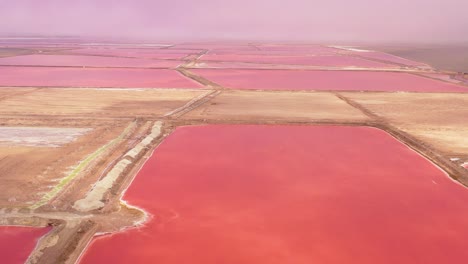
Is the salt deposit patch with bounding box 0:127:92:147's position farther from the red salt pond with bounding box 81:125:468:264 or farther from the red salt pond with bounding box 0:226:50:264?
the red salt pond with bounding box 0:226:50:264

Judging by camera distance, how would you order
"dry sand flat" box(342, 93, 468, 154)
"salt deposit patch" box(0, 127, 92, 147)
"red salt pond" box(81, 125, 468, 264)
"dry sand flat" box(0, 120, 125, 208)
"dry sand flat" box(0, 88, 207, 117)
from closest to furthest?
1. "red salt pond" box(81, 125, 468, 264)
2. "dry sand flat" box(0, 120, 125, 208)
3. "salt deposit patch" box(0, 127, 92, 147)
4. "dry sand flat" box(342, 93, 468, 154)
5. "dry sand flat" box(0, 88, 207, 117)

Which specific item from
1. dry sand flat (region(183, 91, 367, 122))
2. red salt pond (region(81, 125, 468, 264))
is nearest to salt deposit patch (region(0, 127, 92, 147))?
red salt pond (region(81, 125, 468, 264))

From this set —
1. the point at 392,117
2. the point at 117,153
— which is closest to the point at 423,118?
the point at 392,117

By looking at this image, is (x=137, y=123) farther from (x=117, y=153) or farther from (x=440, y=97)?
(x=440, y=97)

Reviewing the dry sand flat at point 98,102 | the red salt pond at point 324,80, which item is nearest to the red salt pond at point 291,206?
the dry sand flat at point 98,102

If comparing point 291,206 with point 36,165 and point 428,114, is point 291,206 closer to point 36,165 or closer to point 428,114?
point 36,165

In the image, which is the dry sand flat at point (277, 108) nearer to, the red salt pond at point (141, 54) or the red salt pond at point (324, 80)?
the red salt pond at point (324, 80)
